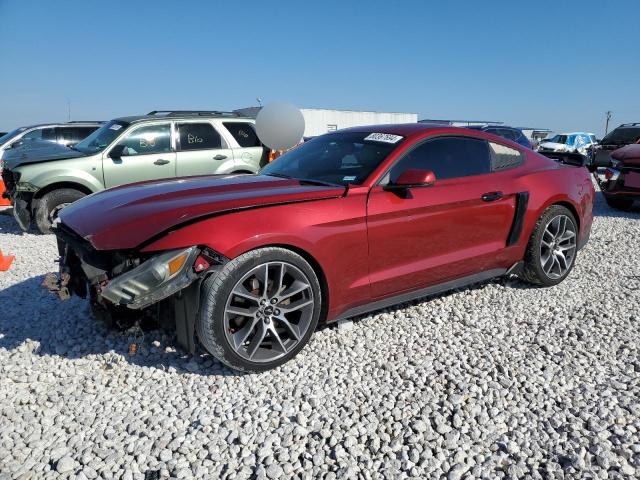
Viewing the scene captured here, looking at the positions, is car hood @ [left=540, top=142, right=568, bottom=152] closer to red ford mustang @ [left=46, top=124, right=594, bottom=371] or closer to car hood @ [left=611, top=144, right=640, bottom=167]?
car hood @ [left=611, top=144, right=640, bottom=167]

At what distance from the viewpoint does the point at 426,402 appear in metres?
2.61

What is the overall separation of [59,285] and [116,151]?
455 cm

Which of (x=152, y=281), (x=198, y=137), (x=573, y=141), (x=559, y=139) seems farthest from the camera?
(x=559, y=139)

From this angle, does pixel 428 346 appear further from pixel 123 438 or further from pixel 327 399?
pixel 123 438

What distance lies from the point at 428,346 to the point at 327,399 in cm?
95

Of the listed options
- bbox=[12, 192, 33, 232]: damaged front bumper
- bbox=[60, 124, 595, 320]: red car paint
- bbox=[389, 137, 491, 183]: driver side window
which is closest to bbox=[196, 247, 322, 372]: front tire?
bbox=[60, 124, 595, 320]: red car paint

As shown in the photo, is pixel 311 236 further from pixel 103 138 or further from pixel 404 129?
pixel 103 138

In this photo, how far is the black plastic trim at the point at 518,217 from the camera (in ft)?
13.1

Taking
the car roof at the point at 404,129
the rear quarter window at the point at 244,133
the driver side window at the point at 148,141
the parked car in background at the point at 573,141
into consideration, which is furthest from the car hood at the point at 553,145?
the car roof at the point at 404,129

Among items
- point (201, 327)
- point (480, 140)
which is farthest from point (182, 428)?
point (480, 140)

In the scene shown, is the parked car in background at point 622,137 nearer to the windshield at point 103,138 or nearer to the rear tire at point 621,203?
the rear tire at point 621,203

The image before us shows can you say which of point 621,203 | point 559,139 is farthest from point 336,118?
point 621,203

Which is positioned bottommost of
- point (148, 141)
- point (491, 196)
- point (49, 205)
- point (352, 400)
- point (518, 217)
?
point (352, 400)

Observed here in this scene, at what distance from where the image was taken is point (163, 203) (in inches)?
116
